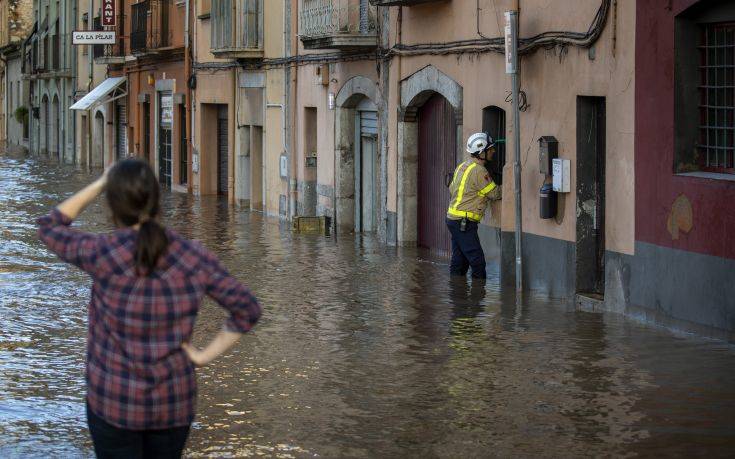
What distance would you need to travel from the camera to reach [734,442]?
25.5 feet

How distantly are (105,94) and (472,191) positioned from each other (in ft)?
85.2

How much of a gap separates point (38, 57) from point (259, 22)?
31.6m

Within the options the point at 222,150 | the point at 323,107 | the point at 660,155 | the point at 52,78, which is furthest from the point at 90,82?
the point at 660,155

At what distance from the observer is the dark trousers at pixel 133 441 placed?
4781 millimetres

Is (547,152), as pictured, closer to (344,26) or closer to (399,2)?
(399,2)

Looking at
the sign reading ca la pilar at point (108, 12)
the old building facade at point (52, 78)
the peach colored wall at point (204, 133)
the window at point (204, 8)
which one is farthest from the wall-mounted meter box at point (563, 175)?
the old building facade at point (52, 78)

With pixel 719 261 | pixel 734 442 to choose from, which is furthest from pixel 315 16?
pixel 734 442

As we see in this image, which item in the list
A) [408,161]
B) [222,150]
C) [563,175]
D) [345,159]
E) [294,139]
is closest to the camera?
[563,175]

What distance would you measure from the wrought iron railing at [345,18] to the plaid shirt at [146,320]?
623 inches

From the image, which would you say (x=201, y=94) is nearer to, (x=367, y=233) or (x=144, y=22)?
(x=144, y=22)

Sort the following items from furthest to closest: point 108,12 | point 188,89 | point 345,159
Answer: point 108,12 → point 188,89 → point 345,159

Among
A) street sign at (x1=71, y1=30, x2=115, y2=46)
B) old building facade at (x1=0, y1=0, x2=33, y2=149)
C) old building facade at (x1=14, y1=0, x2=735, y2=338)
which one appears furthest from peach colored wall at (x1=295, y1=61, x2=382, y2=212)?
old building facade at (x1=0, y1=0, x2=33, y2=149)

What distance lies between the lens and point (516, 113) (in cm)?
1440

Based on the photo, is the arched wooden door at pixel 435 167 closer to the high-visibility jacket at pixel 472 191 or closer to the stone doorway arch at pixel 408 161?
the stone doorway arch at pixel 408 161
